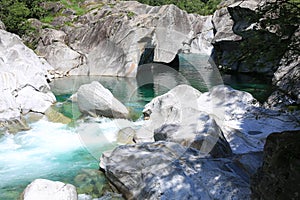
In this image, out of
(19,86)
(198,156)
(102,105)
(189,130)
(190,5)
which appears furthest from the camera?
(190,5)

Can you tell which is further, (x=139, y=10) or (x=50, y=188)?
(x=139, y=10)

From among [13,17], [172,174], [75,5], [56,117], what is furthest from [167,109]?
[75,5]

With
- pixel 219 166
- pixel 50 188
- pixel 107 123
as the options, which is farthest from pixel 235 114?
pixel 50 188

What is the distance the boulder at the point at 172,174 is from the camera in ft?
15.1

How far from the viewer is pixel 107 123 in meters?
10.2

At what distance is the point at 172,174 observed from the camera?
494 cm

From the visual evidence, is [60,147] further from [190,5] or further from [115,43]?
[190,5]

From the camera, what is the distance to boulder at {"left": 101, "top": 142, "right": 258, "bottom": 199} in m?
4.59

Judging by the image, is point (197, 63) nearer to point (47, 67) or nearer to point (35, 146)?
point (47, 67)

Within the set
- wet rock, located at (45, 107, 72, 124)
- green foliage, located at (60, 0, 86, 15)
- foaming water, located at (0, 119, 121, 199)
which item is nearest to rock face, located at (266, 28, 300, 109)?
foaming water, located at (0, 119, 121, 199)

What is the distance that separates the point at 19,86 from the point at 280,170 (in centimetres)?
1104

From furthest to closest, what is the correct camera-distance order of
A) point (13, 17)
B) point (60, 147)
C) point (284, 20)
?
point (13, 17) < point (60, 147) < point (284, 20)

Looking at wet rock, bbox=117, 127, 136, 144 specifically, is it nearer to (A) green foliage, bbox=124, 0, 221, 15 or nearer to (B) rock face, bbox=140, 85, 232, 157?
(B) rock face, bbox=140, 85, 232, 157

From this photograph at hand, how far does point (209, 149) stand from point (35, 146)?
4.94m
